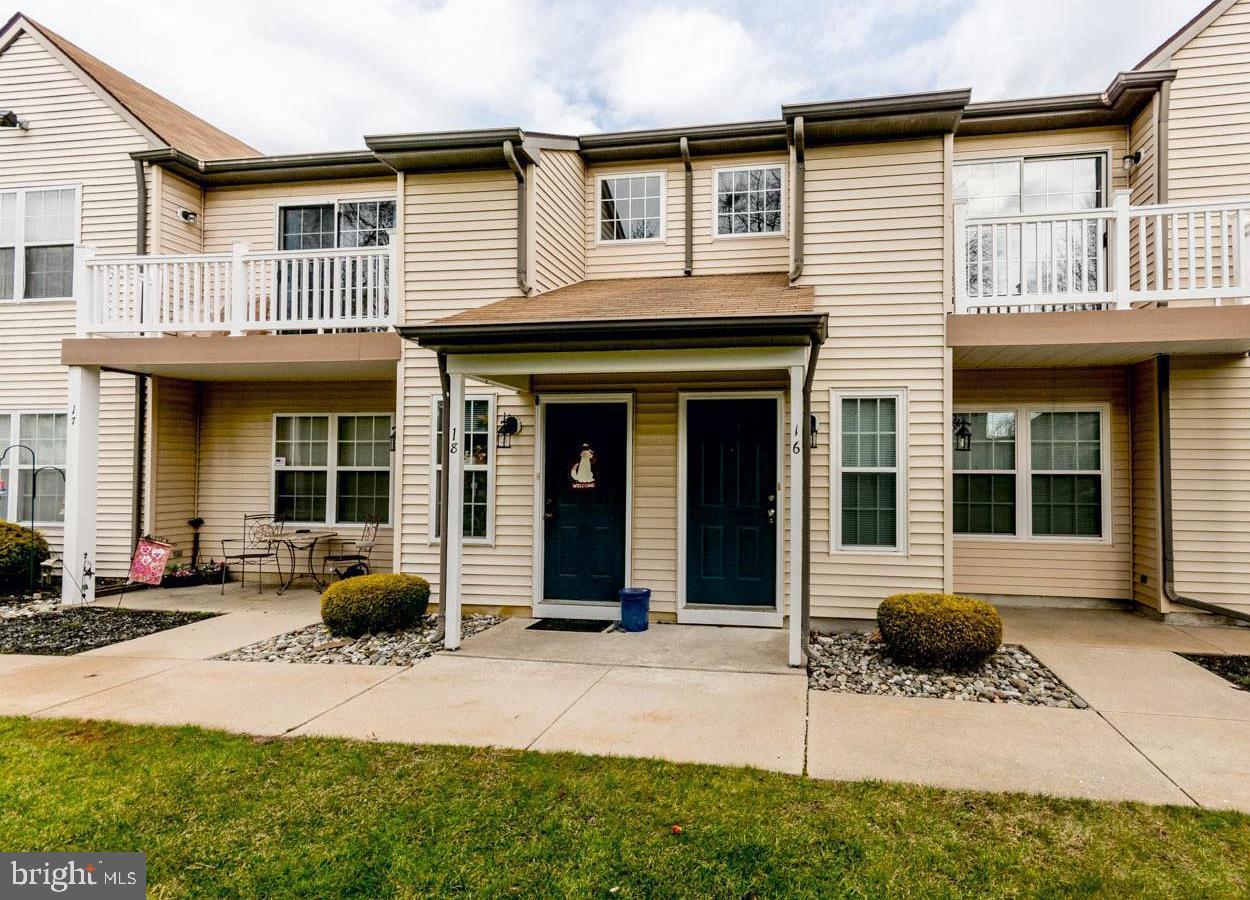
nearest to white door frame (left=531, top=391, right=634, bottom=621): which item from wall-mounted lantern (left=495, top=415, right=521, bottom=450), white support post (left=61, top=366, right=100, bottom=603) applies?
wall-mounted lantern (left=495, top=415, right=521, bottom=450)

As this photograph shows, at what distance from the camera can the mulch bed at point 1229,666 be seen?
5.58 m

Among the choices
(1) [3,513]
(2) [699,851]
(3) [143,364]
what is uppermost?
(3) [143,364]

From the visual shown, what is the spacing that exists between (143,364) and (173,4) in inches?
490

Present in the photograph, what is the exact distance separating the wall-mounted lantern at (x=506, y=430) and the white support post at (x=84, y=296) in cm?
493

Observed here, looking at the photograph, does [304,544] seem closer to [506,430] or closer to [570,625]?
[506,430]

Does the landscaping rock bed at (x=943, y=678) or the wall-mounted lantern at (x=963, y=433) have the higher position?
the wall-mounted lantern at (x=963, y=433)

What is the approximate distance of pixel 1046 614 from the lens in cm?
799

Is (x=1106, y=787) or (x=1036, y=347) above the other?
(x=1036, y=347)

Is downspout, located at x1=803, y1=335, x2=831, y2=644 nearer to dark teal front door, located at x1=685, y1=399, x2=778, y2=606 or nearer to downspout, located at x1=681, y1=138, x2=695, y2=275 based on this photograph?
dark teal front door, located at x1=685, y1=399, x2=778, y2=606

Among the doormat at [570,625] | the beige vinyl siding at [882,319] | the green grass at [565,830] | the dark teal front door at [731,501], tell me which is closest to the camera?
the green grass at [565,830]

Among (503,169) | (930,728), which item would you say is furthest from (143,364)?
(930,728)

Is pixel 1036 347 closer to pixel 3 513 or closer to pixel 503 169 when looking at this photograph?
pixel 503 169

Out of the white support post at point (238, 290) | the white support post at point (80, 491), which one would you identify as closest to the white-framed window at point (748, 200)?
the white support post at point (238, 290)

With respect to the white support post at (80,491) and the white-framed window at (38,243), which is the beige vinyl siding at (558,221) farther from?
the white-framed window at (38,243)
